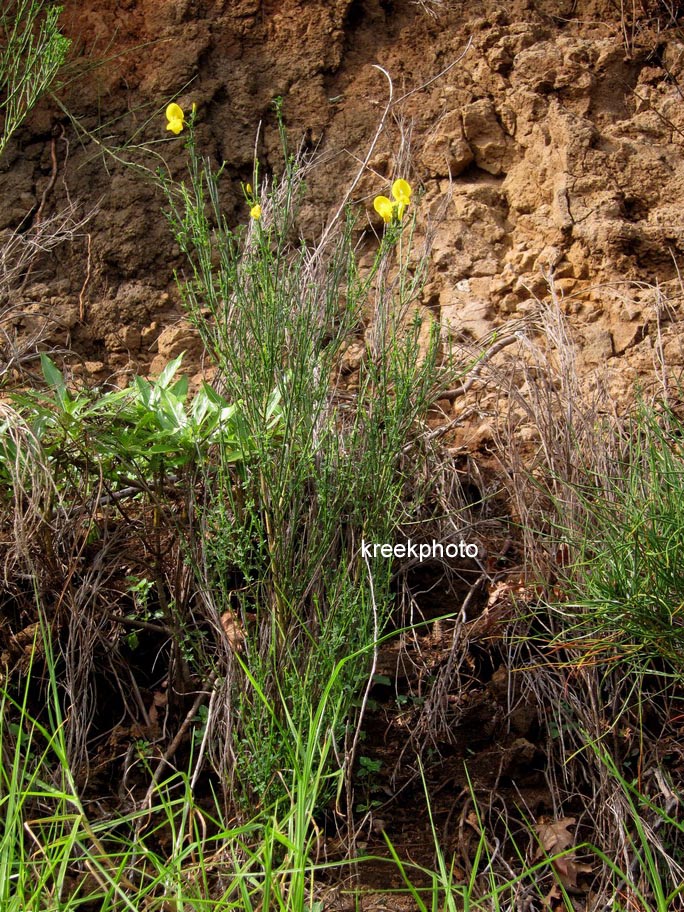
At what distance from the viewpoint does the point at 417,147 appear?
13.2 feet

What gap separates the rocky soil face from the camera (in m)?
3.70

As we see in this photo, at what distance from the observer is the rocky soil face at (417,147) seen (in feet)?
12.1

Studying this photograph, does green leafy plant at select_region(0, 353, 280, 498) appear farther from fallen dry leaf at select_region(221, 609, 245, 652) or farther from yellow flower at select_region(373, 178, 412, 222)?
→ yellow flower at select_region(373, 178, 412, 222)

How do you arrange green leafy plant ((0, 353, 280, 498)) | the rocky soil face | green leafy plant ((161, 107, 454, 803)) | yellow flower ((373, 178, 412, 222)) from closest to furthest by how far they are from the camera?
green leafy plant ((161, 107, 454, 803)), yellow flower ((373, 178, 412, 222)), green leafy plant ((0, 353, 280, 498)), the rocky soil face

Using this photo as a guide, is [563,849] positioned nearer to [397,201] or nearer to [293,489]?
[293,489]

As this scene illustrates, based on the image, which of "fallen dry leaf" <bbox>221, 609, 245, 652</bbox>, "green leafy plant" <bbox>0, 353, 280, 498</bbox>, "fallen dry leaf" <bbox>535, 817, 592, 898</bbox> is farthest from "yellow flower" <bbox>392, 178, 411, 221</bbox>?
"fallen dry leaf" <bbox>535, 817, 592, 898</bbox>

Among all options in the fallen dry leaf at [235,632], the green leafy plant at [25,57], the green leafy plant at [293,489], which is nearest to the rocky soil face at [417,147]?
the green leafy plant at [25,57]

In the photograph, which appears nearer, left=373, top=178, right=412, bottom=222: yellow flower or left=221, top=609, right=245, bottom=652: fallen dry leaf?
left=221, top=609, right=245, bottom=652: fallen dry leaf

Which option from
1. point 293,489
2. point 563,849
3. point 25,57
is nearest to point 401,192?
point 293,489

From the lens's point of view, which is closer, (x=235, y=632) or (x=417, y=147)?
(x=235, y=632)

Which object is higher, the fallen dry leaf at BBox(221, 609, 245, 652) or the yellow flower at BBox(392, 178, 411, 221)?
the yellow flower at BBox(392, 178, 411, 221)

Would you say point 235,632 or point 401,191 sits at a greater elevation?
point 401,191

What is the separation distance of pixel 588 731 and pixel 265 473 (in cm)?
113

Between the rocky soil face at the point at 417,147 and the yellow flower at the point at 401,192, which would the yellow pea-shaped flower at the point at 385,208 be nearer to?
the yellow flower at the point at 401,192
